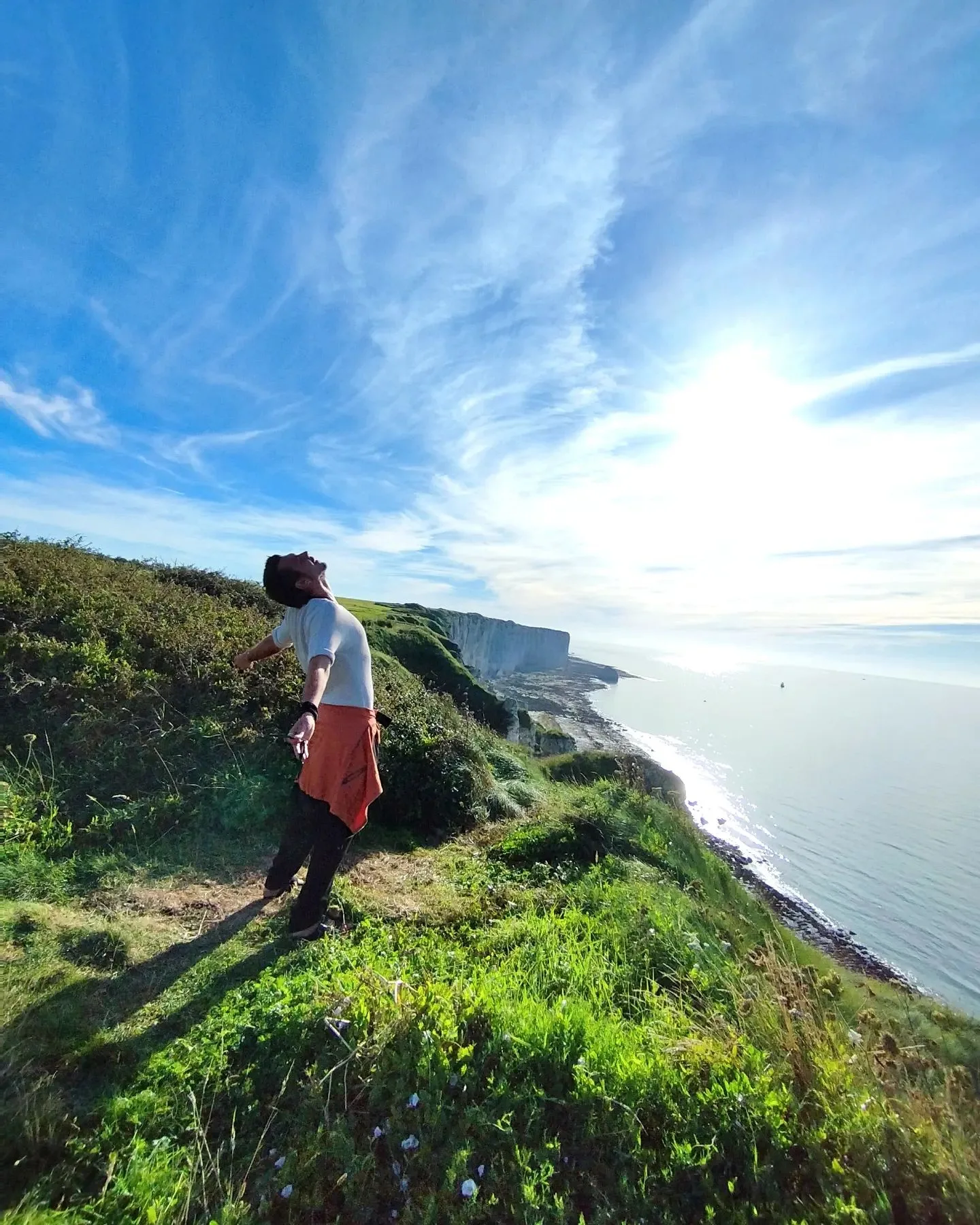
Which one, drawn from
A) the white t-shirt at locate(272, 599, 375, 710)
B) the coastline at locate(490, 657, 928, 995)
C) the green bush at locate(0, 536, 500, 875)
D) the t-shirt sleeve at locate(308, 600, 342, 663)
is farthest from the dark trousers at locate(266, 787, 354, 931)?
the coastline at locate(490, 657, 928, 995)

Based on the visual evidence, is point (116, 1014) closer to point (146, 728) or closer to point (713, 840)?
point (146, 728)

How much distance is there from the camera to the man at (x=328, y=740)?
4.06 metres

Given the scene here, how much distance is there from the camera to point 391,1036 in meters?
2.75

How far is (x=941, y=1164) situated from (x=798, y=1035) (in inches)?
29.9

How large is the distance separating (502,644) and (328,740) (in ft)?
323

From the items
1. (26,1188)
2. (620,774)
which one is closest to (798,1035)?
(26,1188)

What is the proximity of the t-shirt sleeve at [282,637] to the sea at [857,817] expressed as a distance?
73.4 feet

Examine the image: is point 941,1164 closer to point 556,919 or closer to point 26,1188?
point 556,919

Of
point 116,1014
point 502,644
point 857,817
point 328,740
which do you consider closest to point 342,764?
point 328,740

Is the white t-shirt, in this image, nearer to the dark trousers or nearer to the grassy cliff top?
the dark trousers

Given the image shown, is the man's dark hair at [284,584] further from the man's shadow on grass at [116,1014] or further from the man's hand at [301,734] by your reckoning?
the man's shadow on grass at [116,1014]

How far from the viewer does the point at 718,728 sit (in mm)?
68375

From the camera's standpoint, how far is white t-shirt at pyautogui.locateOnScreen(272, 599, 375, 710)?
399 centimetres

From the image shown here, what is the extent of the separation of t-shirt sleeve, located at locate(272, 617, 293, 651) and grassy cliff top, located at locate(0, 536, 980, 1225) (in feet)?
7.02
